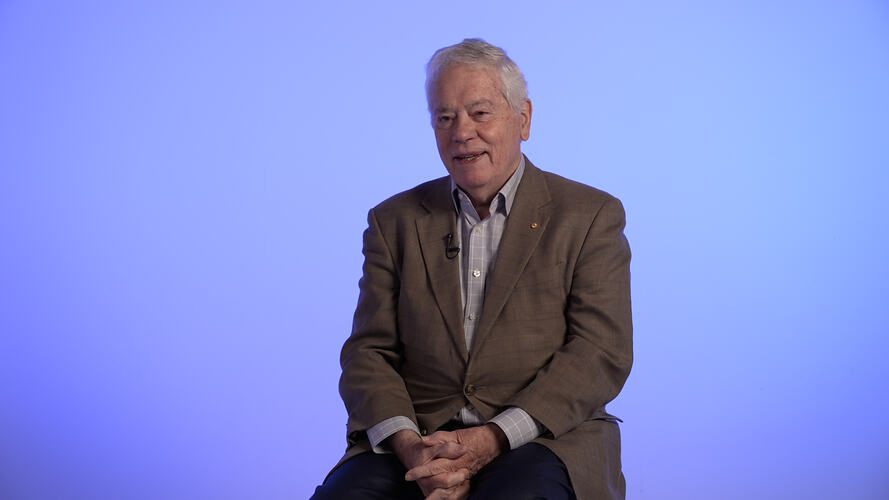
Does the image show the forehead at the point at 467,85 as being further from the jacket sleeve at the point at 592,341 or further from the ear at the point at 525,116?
the jacket sleeve at the point at 592,341

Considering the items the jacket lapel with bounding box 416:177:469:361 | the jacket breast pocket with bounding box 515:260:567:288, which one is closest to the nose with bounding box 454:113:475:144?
the jacket lapel with bounding box 416:177:469:361

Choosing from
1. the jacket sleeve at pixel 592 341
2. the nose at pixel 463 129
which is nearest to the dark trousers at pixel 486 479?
the jacket sleeve at pixel 592 341

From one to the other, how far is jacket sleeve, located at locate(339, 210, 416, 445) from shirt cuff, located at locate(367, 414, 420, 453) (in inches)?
0.6

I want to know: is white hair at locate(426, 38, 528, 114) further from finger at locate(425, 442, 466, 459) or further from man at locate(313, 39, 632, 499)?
finger at locate(425, 442, 466, 459)

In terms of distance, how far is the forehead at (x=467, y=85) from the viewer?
8.15 feet

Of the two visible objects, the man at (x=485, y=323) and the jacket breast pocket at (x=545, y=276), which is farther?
the jacket breast pocket at (x=545, y=276)

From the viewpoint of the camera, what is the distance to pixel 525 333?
244 cm

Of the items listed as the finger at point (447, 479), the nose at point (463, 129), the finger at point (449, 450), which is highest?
the nose at point (463, 129)

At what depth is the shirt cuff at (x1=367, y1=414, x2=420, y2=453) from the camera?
2.41 m

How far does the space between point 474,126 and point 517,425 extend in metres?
0.80

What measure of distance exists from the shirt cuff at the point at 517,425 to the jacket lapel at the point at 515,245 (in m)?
0.20

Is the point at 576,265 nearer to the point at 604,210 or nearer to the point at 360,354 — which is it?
the point at 604,210

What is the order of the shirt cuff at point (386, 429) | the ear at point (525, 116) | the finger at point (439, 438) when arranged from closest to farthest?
the finger at point (439, 438) → the shirt cuff at point (386, 429) → the ear at point (525, 116)

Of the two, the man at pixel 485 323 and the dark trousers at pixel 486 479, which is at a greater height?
the man at pixel 485 323
